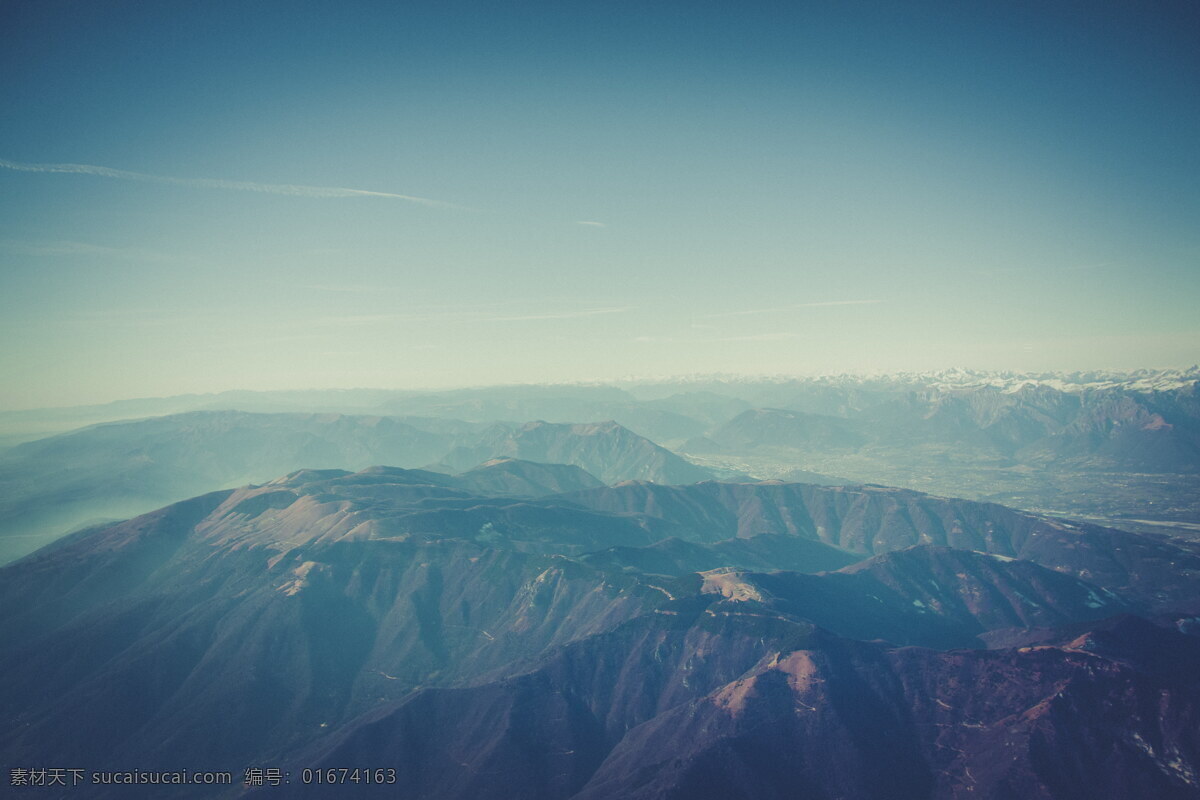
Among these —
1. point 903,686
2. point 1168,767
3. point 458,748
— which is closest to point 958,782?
point 903,686

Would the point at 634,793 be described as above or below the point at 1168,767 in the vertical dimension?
below

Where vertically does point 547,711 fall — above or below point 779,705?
below

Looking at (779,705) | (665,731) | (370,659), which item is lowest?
(370,659)

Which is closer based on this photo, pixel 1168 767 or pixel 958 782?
pixel 1168 767

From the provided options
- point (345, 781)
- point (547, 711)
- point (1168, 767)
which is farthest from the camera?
point (547, 711)

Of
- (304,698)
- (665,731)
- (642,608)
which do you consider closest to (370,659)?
(304,698)

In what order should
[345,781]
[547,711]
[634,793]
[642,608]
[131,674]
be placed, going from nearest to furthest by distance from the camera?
[634,793]
[345,781]
[547,711]
[131,674]
[642,608]

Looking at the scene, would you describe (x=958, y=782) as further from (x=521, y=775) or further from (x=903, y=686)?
(x=521, y=775)

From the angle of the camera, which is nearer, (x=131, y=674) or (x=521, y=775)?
(x=521, y=775)

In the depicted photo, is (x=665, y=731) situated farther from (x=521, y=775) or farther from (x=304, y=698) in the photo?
(x=304, y=698)
